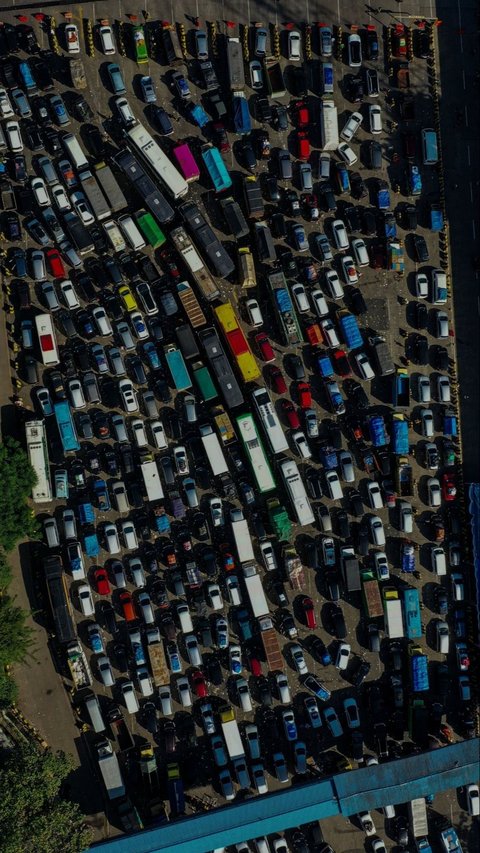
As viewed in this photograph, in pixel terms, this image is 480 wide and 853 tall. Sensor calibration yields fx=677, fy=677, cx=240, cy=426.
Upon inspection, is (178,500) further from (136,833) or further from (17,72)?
(17,72)

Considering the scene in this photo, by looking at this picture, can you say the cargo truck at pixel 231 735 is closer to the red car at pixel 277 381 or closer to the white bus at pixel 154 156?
the red car at pixel 277 381

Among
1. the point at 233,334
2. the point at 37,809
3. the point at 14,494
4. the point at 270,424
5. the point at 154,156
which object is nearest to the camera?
the point at 37,809

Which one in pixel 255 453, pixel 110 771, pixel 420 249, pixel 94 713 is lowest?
pixel 110 771

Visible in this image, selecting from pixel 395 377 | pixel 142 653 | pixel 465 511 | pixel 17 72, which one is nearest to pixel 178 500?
pixel 142 653

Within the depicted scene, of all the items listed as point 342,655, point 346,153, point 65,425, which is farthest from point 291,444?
point 346,153

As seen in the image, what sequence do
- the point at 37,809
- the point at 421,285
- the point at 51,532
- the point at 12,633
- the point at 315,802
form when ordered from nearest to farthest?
the point at 37,809 < the point at 12,633 < the point at 315,802 < the point at 51,532 < the point at 421,285

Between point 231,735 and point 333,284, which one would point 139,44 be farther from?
point 231,735

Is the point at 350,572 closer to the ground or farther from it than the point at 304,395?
closer to the ground
